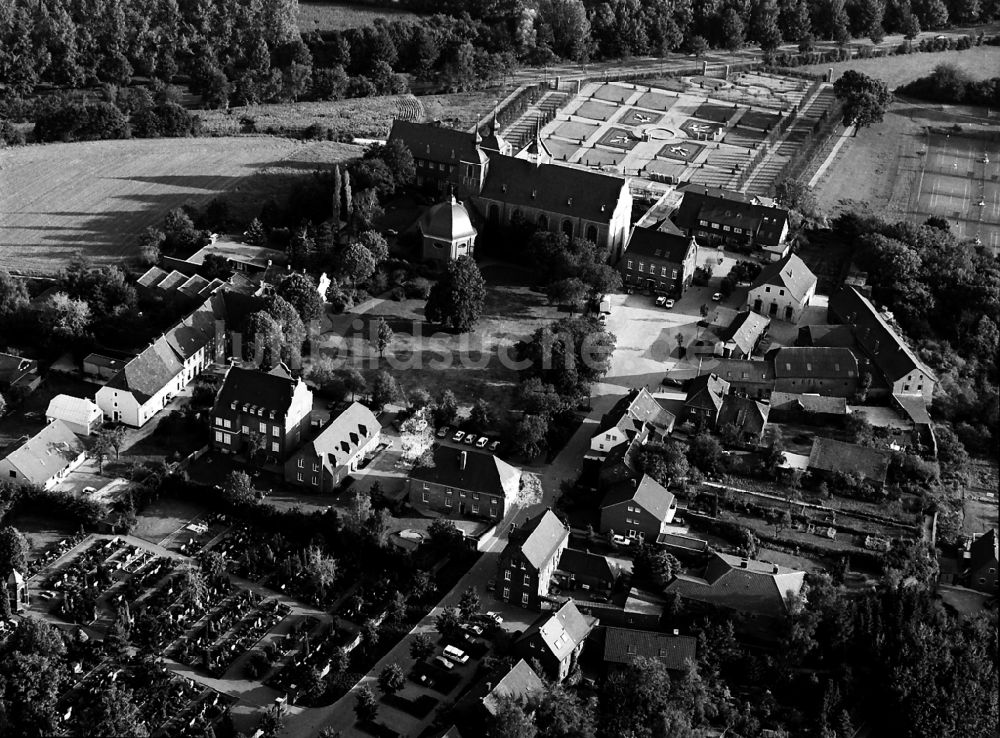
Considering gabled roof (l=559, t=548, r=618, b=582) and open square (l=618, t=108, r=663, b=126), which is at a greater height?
open square (l=618, t=108, r=663, b=126)

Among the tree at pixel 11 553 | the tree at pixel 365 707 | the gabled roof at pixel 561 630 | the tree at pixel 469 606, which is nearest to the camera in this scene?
the tree at pixel 365 707

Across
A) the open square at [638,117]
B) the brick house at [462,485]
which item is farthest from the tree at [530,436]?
the open square at [638,117]

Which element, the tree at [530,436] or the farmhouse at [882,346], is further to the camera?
the farmhouse at [882,346]

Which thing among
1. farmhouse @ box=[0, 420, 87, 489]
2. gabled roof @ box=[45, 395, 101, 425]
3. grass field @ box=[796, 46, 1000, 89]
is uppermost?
grass field @ box=[796, 46, 1000, 89]

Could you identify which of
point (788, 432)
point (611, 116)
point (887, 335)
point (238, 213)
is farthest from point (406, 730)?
point (611, 116)

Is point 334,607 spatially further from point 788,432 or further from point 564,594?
point 788,432

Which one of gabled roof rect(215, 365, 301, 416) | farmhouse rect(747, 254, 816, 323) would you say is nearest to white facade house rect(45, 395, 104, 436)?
gabled roof rect(215, 365, 301, 416)

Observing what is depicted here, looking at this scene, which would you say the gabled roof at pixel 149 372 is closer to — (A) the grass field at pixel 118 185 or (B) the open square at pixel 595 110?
(A) the grass field at pixel 118 185

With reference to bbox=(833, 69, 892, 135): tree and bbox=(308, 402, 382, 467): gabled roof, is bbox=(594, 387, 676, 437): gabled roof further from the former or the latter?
bbox=(833, 69, 892, 135): tree
